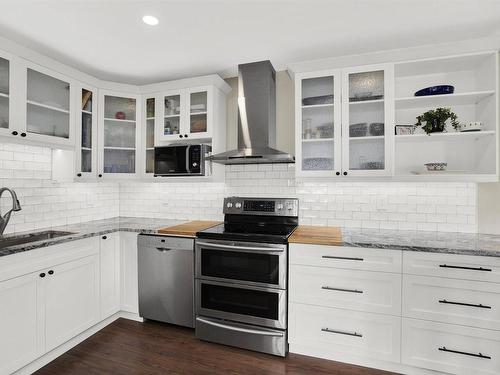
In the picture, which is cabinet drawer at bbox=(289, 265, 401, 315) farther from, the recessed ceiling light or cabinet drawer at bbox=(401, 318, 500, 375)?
the recessed ceiling light

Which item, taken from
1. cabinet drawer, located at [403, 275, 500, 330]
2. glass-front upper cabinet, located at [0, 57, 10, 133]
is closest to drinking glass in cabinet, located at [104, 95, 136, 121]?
glass-front upper cabinet, located at [0, 57, 10, 133]

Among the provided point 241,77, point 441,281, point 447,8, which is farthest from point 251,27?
point 441,281

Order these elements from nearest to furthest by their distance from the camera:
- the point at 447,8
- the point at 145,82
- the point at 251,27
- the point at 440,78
Answer: the point at 447,8, the point at 251,27, the point at 440,78, the point at 145,82

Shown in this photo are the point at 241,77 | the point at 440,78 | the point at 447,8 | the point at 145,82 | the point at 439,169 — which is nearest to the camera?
the point at 447,8

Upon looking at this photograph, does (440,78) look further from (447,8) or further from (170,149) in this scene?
(170,149)

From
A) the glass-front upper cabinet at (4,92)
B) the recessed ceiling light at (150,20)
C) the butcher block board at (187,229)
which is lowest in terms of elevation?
the butcher block board at (187,229)

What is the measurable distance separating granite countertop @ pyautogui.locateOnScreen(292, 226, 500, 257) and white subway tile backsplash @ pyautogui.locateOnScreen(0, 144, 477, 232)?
0.62ft

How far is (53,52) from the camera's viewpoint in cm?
241

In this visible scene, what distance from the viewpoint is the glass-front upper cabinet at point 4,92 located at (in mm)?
2066

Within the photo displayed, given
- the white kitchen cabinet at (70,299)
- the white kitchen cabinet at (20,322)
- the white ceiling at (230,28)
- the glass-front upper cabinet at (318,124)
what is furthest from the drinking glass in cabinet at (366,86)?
the white kitchen cabinet at (20,322)

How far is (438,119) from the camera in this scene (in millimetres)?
2287

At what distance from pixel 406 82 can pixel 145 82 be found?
9.03ft

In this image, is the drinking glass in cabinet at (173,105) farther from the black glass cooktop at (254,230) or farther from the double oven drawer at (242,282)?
the double oven drawer at (242,282)

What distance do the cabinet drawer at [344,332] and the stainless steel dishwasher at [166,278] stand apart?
95 centimetres
